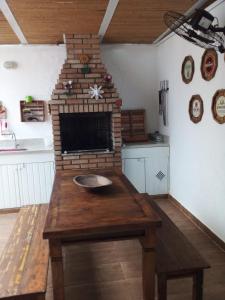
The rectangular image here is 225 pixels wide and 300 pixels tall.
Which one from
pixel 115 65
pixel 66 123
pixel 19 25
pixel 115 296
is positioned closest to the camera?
pixel 115 296

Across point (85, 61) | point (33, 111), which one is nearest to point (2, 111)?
point (33, 111)

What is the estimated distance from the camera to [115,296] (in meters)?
2.11

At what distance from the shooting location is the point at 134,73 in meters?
4.36

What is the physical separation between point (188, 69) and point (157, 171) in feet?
4.96

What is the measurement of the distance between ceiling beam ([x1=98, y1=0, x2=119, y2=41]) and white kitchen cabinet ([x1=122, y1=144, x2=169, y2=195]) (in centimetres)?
154

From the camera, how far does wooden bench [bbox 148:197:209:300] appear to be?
5.67ft

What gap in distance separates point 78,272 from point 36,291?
0.98m

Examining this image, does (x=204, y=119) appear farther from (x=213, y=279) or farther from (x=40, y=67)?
(x=40, y=67)

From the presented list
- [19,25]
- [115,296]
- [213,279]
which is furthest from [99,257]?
[19,25]

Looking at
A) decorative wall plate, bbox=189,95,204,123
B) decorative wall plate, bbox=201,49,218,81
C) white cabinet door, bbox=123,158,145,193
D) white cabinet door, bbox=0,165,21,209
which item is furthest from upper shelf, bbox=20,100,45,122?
decorative wall plate, bbox=201,49,218,81

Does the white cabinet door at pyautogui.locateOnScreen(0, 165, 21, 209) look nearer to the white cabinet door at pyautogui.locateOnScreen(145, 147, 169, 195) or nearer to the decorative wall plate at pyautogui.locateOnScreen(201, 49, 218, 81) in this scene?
the white cabinet door at pyautogui.locateOnScreen(145, 147, 169, 195)

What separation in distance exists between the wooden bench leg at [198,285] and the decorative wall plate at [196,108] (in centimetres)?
172

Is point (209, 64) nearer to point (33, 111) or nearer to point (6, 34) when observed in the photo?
point (6, 34)

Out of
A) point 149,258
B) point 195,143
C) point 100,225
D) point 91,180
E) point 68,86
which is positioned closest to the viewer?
point 100,225
